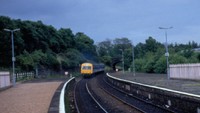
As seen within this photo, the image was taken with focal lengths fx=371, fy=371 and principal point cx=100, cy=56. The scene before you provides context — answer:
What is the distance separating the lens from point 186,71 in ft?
128

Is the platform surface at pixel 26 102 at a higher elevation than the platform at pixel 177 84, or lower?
lower

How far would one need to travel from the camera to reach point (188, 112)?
→ 17562mm

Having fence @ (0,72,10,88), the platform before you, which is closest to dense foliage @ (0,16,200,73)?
fence @ (0,72,10,88)

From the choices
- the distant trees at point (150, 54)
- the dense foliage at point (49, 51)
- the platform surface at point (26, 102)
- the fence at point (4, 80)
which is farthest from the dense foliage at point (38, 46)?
the platform surface at point (26, 102)

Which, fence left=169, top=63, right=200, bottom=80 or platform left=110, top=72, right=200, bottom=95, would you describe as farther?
fence left=169, top=63, right=200, bottom=80

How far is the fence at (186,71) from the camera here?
36.4 metres

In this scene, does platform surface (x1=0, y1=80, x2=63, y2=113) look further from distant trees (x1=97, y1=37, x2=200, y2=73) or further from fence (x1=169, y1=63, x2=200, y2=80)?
distant trees (x1=97, y1=37, x2=200, y2=73)

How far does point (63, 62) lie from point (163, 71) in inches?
974

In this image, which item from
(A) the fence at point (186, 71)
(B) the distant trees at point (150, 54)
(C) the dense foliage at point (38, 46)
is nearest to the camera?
(A) the fence at point (186, 71)

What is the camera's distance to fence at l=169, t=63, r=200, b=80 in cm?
3644

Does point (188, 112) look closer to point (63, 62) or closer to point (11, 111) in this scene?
point (11, 111)

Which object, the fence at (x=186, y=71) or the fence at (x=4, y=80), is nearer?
the fence at (x=4, y=80)

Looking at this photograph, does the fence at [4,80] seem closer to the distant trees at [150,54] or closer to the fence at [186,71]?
the fence at [186,71]

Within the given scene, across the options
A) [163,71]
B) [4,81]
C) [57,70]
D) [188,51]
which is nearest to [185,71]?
[4,81]
